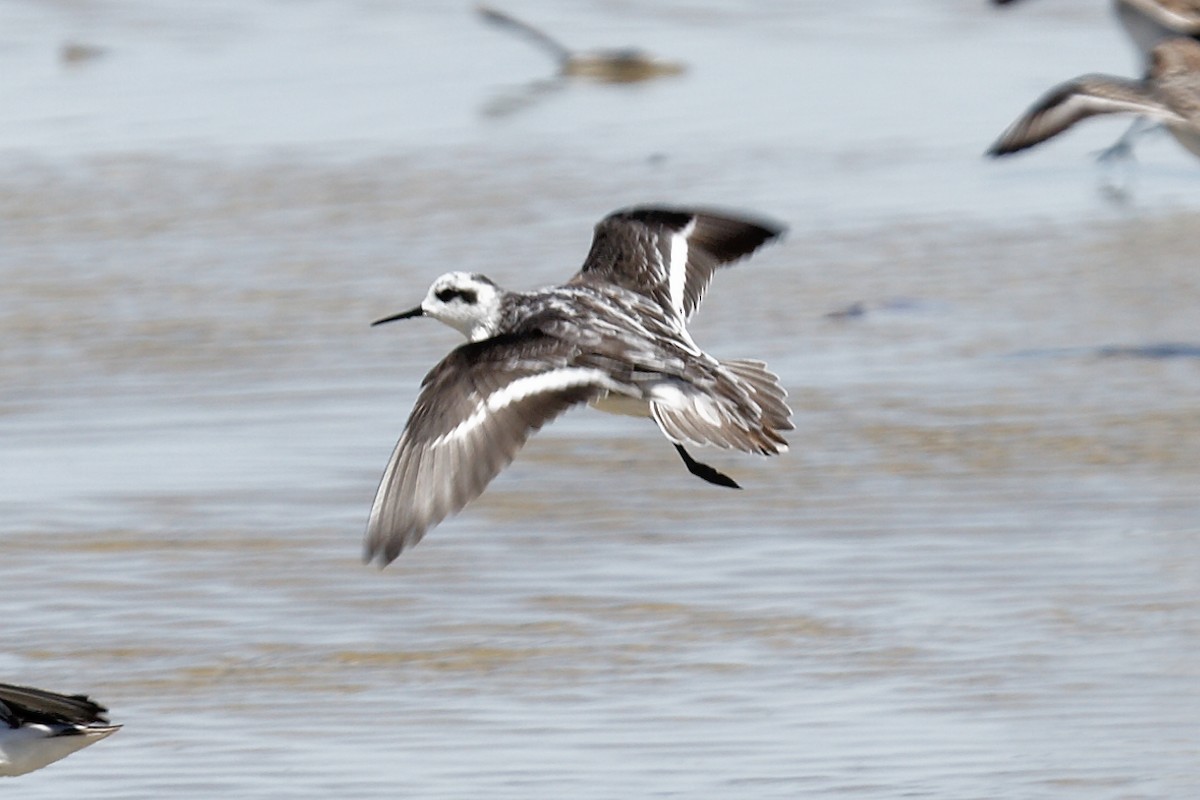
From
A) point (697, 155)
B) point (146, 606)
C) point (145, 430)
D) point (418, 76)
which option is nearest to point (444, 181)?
point (697, 155)

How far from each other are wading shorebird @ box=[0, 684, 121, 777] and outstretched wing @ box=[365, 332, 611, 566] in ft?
2.22

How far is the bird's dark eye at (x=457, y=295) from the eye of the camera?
685cm

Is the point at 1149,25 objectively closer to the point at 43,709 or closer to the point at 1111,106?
the point at 1111,106

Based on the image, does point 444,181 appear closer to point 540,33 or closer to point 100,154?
point 100,154

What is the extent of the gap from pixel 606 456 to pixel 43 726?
9.88ft

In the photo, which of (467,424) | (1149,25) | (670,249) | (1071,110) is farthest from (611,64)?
(467,424)

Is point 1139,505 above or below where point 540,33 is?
below

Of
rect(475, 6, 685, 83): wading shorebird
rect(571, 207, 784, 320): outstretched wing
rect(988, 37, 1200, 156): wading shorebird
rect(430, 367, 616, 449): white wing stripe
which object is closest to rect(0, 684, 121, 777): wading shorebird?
rect(430, 367, 616, 449): white wing stripe

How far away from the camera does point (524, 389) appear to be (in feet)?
19.7

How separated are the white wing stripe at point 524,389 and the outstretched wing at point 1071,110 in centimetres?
373

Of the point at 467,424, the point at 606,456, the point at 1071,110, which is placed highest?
the point at 1071,110

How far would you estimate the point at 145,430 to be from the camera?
838 centimetres

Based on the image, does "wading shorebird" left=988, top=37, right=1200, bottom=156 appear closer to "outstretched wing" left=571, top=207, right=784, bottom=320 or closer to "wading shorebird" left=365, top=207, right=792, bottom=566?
"outstretched wing" left=571, top=207, right=784, bottom=320

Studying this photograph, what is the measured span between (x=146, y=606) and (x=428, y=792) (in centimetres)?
156
